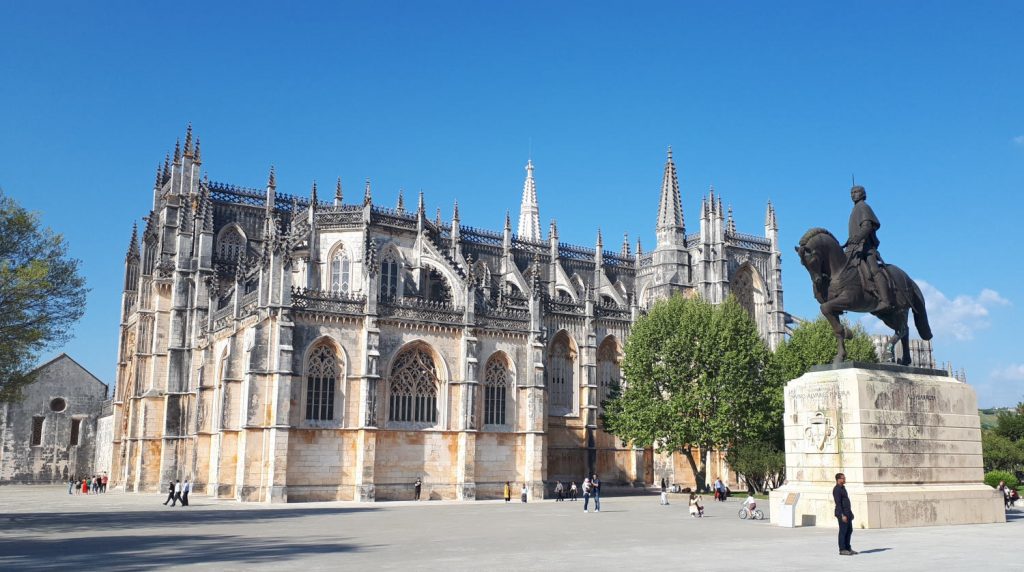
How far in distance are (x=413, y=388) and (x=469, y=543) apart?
23002mm

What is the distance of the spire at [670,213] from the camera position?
206ft

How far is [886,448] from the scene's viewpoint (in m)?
20.2

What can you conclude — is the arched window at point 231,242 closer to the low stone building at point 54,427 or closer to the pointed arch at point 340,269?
the pointed arch at point 340,269

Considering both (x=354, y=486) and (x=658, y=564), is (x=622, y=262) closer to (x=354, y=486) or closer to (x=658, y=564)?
(x=354, y=486)

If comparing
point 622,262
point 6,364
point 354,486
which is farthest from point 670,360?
point 6,364

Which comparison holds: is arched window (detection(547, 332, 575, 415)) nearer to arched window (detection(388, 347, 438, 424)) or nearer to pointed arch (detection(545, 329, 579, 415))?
pointed arch (detection(545, 329, 579, 415))

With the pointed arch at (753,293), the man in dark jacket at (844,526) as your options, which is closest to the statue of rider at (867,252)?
the man in dark jacket at (844,526)

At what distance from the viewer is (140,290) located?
5512cm

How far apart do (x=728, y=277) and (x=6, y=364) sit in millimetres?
47426

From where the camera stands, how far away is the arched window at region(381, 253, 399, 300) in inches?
1909

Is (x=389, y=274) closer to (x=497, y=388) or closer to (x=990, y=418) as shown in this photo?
(x=497, y=388)

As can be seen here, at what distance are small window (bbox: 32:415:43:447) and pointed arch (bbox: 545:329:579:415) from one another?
45.1 m

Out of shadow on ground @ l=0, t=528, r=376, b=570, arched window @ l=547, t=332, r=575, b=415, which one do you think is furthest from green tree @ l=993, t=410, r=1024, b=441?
shadow on ground @ l=0, t=528, r=376, b=570

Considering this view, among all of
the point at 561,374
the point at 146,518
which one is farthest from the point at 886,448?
the point at 561,374
